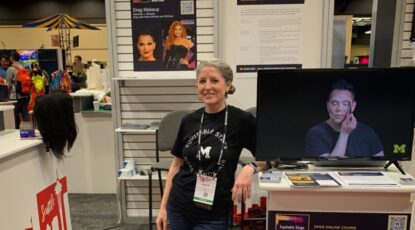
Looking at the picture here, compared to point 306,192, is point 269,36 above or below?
above

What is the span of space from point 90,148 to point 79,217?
84 cm

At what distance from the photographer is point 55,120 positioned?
224 cm

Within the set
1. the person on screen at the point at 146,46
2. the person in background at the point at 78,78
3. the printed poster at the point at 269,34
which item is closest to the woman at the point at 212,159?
the printed poster at the point at 269,34

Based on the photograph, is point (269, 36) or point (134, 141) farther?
point (134, 141)

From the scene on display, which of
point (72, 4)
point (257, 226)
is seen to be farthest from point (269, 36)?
point (72, 4)

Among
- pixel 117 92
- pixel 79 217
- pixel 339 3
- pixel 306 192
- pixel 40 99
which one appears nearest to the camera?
pixel 306 192

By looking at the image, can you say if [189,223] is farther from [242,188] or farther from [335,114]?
[335,114]

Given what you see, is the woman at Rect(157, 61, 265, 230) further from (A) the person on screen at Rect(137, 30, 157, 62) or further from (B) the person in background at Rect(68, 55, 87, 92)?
(B) the person in background at Rect(68, 55, 87, 92)

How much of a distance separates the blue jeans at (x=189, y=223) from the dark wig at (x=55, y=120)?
3.29ft

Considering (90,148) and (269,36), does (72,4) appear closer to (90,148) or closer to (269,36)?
(90,148)

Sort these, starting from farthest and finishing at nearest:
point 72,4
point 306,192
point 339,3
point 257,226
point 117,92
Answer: point 72,4 < point 339,3 < point 117,92 < point 257,226 < point 306,192

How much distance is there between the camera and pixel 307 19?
10.4ft

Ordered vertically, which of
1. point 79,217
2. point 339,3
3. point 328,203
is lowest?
point 79,217

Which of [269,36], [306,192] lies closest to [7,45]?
[269,36]
